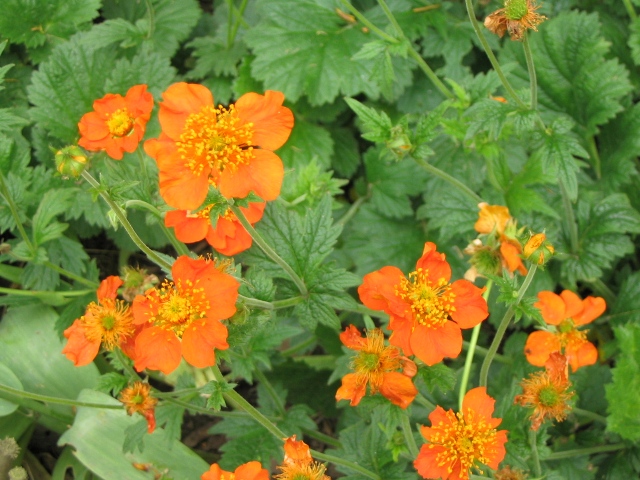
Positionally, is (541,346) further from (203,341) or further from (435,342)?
(203,341)

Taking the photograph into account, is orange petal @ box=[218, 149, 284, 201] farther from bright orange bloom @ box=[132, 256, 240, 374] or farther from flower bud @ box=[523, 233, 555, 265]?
flower bud @ box=[523, 233, 555, 265]

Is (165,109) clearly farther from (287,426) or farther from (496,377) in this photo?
(496,377)

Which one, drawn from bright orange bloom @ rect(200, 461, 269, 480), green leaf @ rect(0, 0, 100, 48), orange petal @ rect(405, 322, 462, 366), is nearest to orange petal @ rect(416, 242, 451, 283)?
orange petal @ rect(405, 322, 462, 366)

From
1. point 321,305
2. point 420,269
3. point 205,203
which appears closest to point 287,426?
point 321,305

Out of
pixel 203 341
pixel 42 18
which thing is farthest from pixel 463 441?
pixel 42 18

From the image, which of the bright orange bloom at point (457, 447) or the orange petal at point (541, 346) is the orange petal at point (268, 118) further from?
the orange petal at point (541, 346)

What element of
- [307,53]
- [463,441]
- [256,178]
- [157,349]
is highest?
[256,178]
